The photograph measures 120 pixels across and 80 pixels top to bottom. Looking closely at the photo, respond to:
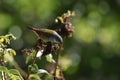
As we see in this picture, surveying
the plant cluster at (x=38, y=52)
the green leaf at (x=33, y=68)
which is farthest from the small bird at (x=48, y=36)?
the green leaf at (x=33, y=68)

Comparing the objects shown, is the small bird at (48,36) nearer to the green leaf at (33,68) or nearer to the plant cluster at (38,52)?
the plant cluster at (38,52)

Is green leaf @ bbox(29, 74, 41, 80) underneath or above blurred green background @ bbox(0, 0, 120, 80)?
underneath

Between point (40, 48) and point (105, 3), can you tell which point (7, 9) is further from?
point (40, 48)

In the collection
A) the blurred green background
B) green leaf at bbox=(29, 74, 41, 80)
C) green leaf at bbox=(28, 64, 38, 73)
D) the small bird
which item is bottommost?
green leaf at bbox=(29, 74, 41, 80)

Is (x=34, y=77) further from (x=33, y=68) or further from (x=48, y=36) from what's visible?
(x=48, y=36)

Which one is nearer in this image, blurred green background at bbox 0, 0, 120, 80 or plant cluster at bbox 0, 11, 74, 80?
plant cluster at bbox 0, 11, 74, 80

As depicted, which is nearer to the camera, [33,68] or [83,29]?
[33,68]

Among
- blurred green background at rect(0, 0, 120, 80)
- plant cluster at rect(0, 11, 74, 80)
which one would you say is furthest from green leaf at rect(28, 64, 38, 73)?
blurred green background at rect(0, 0, 120, 80)

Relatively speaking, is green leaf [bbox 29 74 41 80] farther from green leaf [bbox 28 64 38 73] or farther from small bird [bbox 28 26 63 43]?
small bird [bbox 28 26 63 43]

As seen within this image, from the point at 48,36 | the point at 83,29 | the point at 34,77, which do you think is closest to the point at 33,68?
the point at 34,77
